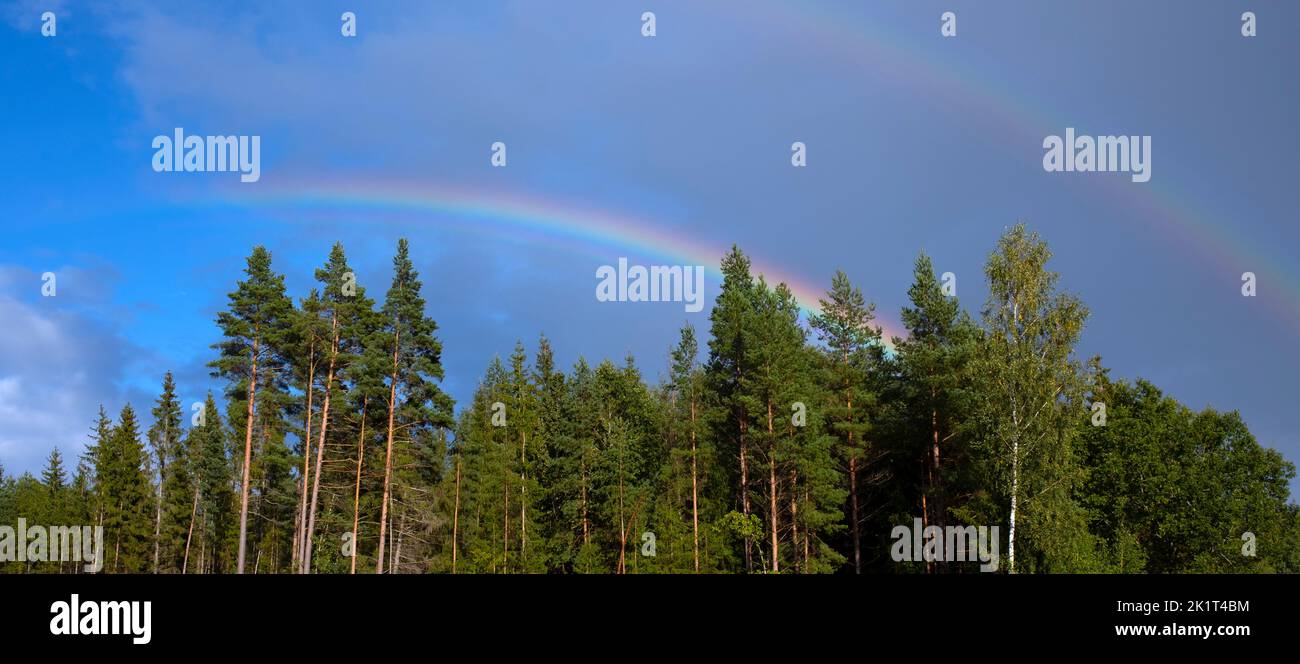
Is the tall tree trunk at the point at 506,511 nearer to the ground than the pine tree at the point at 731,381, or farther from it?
nearer to the ground

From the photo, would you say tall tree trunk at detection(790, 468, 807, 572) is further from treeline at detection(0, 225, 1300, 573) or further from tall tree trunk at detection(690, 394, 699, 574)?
tall tree trunk at detection(690, 394, 699, 574)

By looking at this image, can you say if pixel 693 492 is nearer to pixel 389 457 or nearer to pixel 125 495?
pixel 389 457

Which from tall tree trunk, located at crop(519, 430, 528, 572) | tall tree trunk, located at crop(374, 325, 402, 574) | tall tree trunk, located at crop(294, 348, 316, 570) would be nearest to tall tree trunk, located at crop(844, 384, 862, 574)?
tall tree trunk, located at crop(519, 430, 528, 572)

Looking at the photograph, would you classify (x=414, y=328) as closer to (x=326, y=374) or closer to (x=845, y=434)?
(x=326, y=374)

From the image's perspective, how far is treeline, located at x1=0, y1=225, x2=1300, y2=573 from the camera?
40719 millimetres

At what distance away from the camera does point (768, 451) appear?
47.8 meters

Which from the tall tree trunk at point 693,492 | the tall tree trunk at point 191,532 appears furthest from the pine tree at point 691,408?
the tall tree trunk at point 191,532

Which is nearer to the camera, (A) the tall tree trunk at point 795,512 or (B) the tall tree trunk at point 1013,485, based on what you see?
(B) the tall tree trunk at point 1013,485

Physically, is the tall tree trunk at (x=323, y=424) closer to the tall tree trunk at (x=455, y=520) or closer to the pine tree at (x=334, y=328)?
the pine tree at (x=334, y=328)

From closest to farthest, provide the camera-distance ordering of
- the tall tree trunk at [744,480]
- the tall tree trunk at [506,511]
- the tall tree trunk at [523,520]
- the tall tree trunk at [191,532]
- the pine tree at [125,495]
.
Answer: the tall tree trunk at [744,480], the tall tree trunk at [523,520], the tall tree trunk at [506,511], the pine tree at [125,495], the tall tree trunk at [191,532]

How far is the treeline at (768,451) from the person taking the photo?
134 ft

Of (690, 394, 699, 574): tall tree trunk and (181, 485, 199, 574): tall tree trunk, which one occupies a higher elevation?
(690, 394, 699, 574): tall tree trunk

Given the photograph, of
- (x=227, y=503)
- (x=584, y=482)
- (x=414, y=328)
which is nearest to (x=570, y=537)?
(x=584, y=482)

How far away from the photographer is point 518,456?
60406 mm
